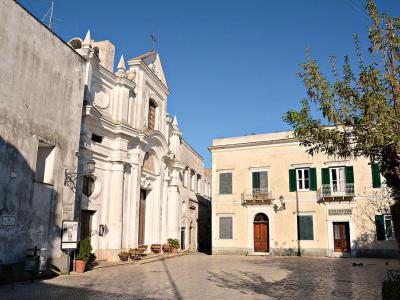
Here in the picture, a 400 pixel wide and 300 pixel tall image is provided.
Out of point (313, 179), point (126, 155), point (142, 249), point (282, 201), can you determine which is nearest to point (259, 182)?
point (282, 201)

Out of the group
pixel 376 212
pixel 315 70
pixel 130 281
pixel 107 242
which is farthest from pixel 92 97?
pixel 376 212

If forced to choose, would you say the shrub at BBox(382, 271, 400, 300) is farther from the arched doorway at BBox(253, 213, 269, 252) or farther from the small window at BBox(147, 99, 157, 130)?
Result: the small window at BBox(147, 99, 157, 130)

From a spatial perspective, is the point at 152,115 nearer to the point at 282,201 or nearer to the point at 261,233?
the point at 282,201

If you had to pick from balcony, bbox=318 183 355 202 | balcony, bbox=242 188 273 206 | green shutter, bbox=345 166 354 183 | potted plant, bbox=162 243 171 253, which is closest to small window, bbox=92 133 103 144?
potted plant, bbox=162 243 171 253

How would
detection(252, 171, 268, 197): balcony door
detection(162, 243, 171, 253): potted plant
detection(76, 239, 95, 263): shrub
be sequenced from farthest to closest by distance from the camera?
detection(252, 171, 268, 197): balcony door → detection(162, 243, 171, 253): potted plant → detection(76, 239, 95, 263): shrub

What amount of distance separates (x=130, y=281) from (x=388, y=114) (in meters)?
10.1

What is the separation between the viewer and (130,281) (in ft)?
45.8

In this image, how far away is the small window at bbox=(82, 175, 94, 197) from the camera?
19.9 m

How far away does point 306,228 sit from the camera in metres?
26.0

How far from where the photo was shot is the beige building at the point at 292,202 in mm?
24547

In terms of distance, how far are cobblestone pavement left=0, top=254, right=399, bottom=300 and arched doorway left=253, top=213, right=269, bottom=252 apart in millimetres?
9456

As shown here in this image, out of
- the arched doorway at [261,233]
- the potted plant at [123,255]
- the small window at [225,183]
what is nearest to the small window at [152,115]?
the small window at [225,183]

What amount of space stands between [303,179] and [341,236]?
176 inches

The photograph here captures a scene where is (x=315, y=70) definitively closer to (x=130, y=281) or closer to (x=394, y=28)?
(x=394, y=28)
